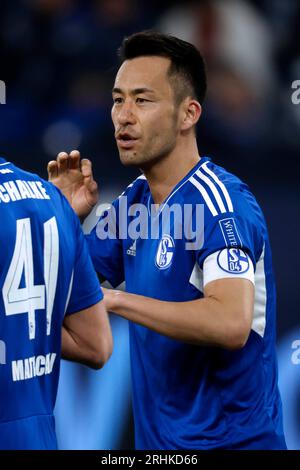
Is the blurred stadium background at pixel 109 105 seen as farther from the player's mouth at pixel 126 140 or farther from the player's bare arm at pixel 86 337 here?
the player's bare arm at pixel 86 337

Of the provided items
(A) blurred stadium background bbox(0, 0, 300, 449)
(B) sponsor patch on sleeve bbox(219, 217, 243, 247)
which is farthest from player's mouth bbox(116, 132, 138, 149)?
(A) blurred stadium background bbox(0, 0, 300, 449)

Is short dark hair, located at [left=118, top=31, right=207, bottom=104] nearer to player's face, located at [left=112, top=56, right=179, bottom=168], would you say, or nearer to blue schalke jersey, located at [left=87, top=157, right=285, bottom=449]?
player's face, located at [left=112, top=56, right=179, bottom=168]

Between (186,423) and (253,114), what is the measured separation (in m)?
2.08

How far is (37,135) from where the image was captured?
14.2ft

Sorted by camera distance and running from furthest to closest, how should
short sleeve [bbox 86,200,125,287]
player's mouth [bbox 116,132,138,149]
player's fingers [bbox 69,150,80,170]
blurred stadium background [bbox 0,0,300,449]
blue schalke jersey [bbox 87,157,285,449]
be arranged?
blurred stadium background [bbox 0,0,300,449], short sleeve [bbox 86,200,125,287], player's fingers [bbox 69,150,80,170], player's mouth [bbox 116,132,138,149], blue schalke jersey [bbox 87,157,285,449]

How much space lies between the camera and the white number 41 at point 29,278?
1.94m

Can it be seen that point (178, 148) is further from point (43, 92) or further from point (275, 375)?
point (43, 92)

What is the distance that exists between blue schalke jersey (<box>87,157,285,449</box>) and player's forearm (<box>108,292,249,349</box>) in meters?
0.10

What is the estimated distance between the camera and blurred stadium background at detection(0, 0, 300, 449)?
4.02m

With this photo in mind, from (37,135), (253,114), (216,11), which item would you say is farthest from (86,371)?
(216,11)

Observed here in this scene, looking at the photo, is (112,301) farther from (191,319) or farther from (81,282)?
(81,282)

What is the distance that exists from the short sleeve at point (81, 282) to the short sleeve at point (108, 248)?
85 cm

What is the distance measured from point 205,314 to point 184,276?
0.22 metres
